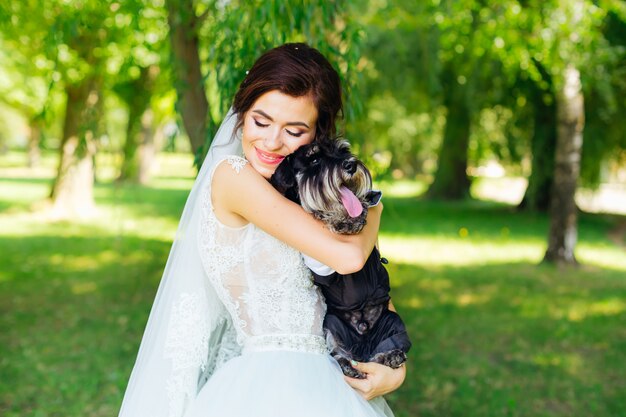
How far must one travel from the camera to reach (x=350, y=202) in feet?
7.15

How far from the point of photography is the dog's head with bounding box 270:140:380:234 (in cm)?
215

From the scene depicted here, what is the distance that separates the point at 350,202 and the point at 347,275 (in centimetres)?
30

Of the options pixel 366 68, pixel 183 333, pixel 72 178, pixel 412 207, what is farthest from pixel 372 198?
pixel 412 207

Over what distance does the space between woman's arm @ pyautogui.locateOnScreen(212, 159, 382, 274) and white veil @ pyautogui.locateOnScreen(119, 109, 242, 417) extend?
23cm

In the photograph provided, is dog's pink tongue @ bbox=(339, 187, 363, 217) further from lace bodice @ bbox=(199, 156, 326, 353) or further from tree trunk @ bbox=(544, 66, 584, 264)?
tree trunk @ bbox=(544, 66, 584, 264)

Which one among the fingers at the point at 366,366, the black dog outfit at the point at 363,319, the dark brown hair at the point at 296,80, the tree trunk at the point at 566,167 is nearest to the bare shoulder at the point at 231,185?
the dark brown hair at the point at 296,80

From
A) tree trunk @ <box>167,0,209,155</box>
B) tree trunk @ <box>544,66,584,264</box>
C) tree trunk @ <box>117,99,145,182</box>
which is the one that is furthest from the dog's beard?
tree trunk @ <box>544,66,584,264</box>

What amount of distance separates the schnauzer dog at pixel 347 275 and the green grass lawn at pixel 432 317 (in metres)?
2.31

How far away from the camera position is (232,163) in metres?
2.28

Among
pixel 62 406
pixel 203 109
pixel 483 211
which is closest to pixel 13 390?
pixel 62 406

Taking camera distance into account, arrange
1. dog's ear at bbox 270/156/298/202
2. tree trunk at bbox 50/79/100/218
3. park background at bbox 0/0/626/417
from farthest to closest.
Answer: tree trunk at bbox 50/79/100/218
park background at bbox 0/0/626/417
dog's ear at bbox 270/156/298/202

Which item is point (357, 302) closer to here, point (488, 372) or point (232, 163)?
point (232, 163)

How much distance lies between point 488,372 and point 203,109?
328 centimetres

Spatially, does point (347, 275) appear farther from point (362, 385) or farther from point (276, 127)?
point (276, 127)
